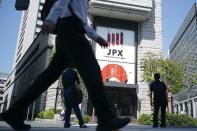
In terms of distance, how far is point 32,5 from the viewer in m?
50.8

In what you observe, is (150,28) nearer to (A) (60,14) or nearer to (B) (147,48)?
(B) (147,48)

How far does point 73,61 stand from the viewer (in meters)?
2.56

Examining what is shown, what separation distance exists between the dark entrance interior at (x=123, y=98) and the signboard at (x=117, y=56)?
90 centimetres

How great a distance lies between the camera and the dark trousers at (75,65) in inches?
94.4

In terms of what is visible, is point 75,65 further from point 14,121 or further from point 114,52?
point 114,52

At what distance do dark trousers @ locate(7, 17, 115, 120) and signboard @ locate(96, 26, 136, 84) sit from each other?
1889cm

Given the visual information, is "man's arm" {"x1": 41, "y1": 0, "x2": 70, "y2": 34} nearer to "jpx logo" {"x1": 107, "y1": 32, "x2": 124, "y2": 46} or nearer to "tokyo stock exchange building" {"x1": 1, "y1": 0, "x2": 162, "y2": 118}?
"tokyo stock exchange building" {"x1": 1, "y1": 0, "x2": 162, "y2": 118}

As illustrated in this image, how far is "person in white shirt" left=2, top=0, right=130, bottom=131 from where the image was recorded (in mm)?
2387

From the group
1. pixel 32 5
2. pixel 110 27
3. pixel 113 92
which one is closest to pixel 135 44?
pixel 110 27

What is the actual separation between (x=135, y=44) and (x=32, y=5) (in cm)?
3291

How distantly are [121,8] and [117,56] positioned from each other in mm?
4014

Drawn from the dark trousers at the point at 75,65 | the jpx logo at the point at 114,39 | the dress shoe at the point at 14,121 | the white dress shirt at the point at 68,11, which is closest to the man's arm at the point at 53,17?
the white dress shirt at the point at 68,11

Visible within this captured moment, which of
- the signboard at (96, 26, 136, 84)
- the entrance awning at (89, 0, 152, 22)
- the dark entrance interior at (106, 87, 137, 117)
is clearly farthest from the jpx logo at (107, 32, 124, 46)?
the dark entrance interior at (106, 87, 137, 117)

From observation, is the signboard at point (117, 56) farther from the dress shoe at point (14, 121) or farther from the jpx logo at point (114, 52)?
the dress shoe at point (14, 121)
